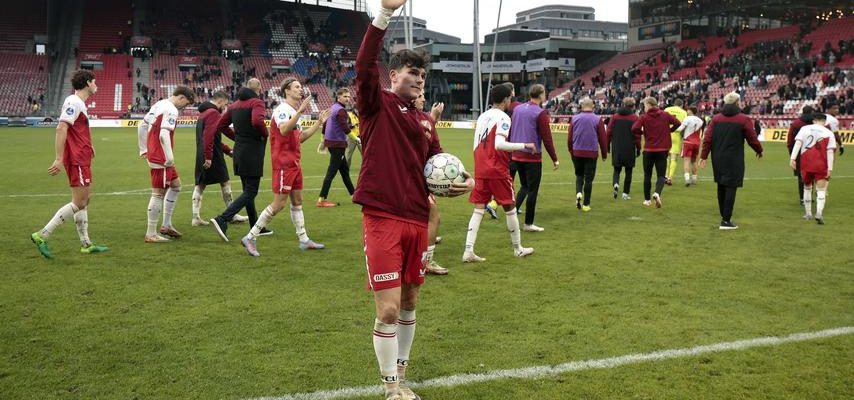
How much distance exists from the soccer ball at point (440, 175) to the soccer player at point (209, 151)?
20.3 ft

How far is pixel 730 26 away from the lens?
189ft

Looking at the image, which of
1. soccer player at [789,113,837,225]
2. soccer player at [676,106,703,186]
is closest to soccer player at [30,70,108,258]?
soccer player at [789,113,837,225]

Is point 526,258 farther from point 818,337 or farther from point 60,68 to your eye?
point 60,68

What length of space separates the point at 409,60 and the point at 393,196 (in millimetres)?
801

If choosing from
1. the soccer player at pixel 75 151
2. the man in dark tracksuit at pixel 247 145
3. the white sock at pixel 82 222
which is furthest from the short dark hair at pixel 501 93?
the white sock at pixel 82 222

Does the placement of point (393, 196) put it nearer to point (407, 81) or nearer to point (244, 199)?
point (407, 81)

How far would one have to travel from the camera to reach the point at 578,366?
4711 mm

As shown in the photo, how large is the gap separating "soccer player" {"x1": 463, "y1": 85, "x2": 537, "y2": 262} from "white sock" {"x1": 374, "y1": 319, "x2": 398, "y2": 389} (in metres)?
4.18

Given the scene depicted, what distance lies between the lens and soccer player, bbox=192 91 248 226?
32.4 ft

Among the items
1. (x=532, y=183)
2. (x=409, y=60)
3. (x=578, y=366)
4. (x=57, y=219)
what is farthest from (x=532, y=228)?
(x=409, y=60)

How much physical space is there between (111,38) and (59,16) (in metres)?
5.26

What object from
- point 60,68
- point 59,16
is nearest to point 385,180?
point 60,68

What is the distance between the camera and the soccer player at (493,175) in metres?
8.20

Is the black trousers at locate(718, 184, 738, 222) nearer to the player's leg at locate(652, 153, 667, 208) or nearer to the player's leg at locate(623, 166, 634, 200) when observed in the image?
the player's leg at locate(652, 153, 667, 208)
